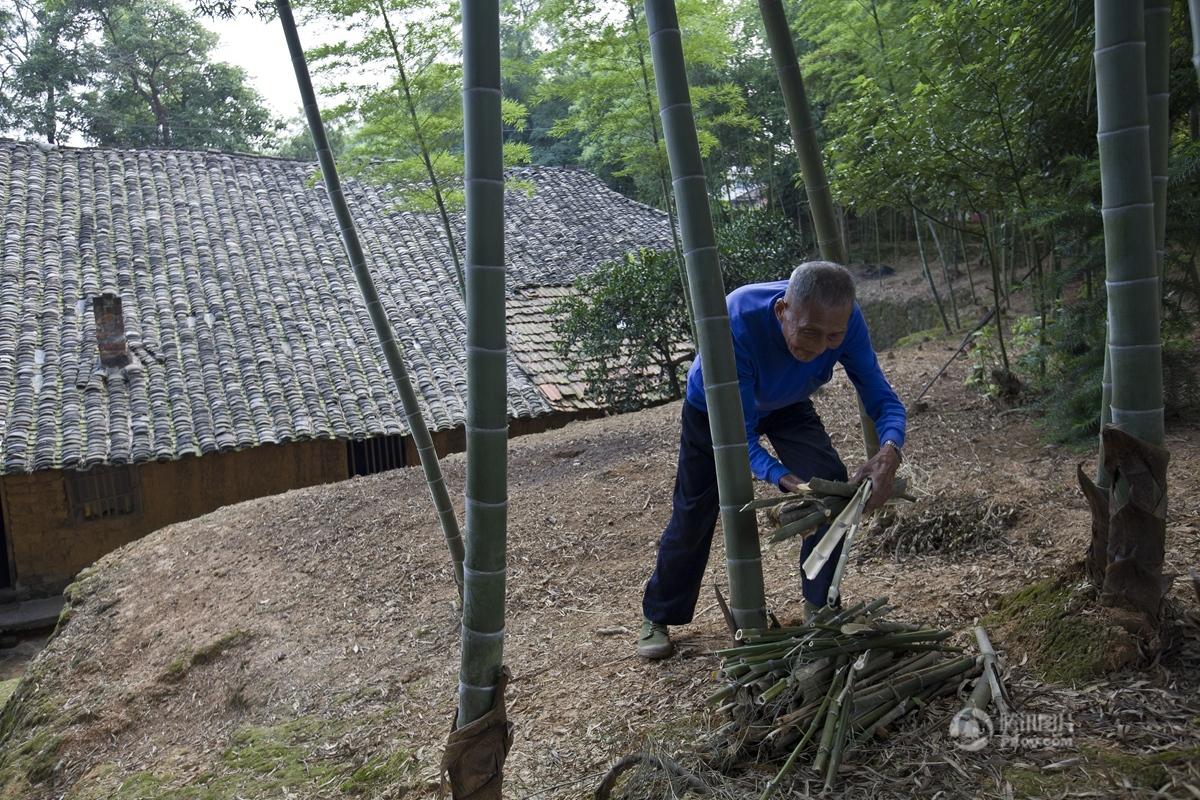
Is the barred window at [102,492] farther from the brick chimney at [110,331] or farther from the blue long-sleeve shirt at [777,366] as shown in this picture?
the blue long-sleeve shirt at [777,366]

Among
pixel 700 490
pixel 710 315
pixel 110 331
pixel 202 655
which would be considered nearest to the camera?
pixel 710 315

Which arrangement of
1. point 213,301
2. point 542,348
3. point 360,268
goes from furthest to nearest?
point 542,348
point 213,301
point 360,268

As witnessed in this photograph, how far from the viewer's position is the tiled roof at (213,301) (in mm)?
10617

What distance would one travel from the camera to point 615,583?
4918mm

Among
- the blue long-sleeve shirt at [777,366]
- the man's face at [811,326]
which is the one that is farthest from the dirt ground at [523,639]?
the man's face at [811,326]

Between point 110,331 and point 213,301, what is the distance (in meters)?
1.55

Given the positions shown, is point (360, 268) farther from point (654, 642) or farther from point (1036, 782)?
point (1036, 782)

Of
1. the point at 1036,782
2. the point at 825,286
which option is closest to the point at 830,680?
the point at 1036,782

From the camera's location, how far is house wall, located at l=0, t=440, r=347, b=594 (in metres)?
10.3

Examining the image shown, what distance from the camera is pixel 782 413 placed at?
10.2ft

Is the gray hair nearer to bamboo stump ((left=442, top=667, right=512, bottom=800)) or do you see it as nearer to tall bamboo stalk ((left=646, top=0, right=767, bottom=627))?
tall bamboo stalk ((left=646, top=0, right=767, bottom=627))

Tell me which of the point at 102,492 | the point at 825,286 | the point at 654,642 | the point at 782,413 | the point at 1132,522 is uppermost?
the point at 825,286

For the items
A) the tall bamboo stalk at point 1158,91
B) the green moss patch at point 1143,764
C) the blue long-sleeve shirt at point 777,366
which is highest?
the tall bamboo stalk at point 1158,91

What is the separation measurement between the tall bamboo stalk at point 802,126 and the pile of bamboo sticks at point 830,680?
1.29 meters
